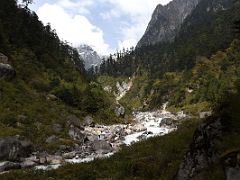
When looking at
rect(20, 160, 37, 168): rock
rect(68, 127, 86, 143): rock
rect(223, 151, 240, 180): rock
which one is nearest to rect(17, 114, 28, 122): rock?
rect(68, 127, 86, 143): rock

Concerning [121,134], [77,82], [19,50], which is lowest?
[121,134]

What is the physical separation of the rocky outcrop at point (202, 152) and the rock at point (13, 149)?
2785 cm

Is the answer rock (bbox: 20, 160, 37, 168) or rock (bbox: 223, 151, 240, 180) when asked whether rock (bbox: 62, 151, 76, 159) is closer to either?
rock (bbox: 20, 160, 37, 168)

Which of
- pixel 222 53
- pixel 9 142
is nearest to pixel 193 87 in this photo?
pixel 222 53

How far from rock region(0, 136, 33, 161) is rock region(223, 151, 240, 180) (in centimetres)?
3211

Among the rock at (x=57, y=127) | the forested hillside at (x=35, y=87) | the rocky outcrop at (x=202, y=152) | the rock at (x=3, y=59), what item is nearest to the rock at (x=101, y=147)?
the forested hillside at (x=35, y=87)

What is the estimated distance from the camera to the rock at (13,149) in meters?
41.8

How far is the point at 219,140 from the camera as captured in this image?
16734mm

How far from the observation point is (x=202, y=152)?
1730 centimetres

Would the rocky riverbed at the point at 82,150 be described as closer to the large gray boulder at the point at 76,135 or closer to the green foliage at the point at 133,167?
the large gray boulder at the point at 76,135

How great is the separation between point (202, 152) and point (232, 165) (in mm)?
4352

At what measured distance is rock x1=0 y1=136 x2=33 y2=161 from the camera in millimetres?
41750

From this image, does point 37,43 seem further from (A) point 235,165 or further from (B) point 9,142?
(A) point 235,165

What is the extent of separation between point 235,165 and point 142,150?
812 inches
